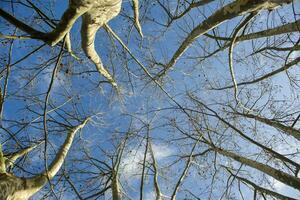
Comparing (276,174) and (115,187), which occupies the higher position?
(276,174)

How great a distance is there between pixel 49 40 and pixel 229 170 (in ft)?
12.8

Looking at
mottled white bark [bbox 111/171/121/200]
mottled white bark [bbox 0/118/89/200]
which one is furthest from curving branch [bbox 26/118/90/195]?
mottled white bark [bbox 111/171/121/200]

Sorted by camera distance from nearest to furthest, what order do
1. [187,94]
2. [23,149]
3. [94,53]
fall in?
[94,53] < [23,149] < [187,94]

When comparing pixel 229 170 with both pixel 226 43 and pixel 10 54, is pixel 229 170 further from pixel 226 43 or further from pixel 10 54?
pixel 10 54

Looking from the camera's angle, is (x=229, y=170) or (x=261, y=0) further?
(x=229, y=170)

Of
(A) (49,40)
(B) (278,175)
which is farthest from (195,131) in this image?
(A) (49,40)

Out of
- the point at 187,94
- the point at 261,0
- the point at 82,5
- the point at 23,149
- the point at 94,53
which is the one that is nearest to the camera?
the point at 82,5

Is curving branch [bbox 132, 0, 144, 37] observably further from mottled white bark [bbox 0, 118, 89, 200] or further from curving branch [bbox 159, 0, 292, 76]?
mottled white bark [bbox 0, 118, 89, 200]

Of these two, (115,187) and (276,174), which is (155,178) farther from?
(276,174)

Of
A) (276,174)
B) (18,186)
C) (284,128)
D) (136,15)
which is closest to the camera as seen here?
(18,186)

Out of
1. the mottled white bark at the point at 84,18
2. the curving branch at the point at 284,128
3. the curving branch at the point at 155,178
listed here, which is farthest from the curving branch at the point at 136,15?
the curving branch at the point at 284,128

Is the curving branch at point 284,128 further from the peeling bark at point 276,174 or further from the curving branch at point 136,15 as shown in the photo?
the curving branch at point 136,15

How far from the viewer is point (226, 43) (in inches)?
257

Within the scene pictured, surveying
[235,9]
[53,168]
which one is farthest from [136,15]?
[53,168]
